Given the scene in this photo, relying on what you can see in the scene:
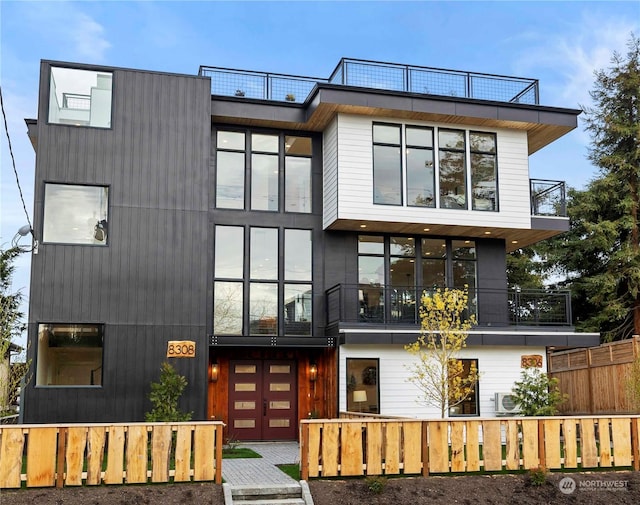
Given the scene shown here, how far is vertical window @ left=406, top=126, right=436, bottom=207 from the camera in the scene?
18.0m

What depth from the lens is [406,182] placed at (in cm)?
1797

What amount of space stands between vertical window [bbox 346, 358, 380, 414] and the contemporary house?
39mm

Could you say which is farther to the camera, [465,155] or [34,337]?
[465,155]

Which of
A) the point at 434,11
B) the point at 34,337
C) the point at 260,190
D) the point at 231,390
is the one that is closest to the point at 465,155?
the point at 260,190

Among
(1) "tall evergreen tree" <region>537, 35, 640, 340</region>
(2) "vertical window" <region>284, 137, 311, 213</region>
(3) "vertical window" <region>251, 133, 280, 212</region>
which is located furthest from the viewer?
(1) "tall evergreen tree" <region>537, 35, 640, 340</region>

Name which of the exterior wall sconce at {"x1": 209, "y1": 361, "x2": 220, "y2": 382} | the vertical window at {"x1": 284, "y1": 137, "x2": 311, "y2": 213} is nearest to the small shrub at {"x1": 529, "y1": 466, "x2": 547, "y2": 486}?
the exterior wall sconce at {"x1": 209, "y1": 361, "x2": 220, "y2": 382}

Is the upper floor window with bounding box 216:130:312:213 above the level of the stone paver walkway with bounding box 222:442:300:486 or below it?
above

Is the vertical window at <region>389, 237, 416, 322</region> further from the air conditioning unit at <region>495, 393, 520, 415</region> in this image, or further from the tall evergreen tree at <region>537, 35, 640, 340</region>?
the tall evergreen tree at <region>537, 35, 640, 340</region>

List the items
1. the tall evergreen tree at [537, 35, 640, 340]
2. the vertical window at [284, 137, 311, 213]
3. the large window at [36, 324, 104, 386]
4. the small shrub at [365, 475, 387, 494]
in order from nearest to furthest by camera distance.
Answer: the small shrub at [365, 475, 387, 494] < the large window at [36, 324, 104, 386] < the vertical window at [284, 137, 311, 213] < the tall evergreen tree at [537, 35, 640, 340]

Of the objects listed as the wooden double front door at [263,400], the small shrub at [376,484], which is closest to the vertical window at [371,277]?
the wooden double front door at [263,400]

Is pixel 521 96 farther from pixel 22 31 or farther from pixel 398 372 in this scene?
pixel 22 31

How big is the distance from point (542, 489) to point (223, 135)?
36.3 ft

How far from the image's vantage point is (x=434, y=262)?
746 inches

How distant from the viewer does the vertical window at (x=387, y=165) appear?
17.8 m
